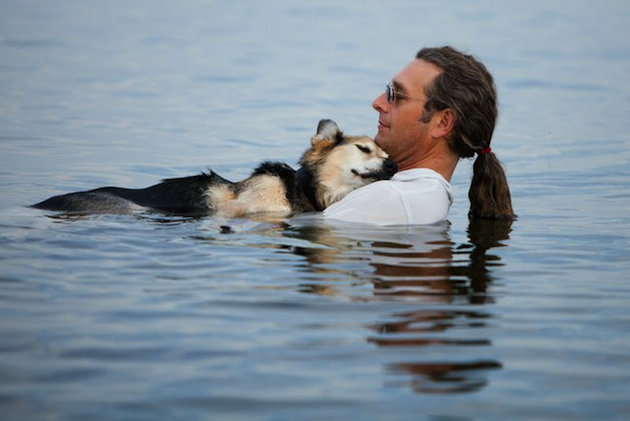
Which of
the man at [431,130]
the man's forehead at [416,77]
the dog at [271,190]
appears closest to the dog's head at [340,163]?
the dog at [271,190]

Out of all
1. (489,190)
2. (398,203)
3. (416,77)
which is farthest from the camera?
(489,190)

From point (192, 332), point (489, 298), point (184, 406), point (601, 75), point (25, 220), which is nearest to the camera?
point (184, 406)

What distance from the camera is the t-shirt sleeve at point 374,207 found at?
6.62m

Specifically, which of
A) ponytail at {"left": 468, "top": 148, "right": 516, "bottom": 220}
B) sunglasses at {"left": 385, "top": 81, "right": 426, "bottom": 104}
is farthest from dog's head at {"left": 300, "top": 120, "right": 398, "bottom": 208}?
ponytail at {"left": 468, "top": 148, "right": 516, "bottom": 220}

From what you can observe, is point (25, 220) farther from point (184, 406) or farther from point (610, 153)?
point (610, 153)

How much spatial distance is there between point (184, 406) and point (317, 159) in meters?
3.97

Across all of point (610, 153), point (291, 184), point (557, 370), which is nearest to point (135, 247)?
point (291, 184)

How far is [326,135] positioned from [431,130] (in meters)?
0.84

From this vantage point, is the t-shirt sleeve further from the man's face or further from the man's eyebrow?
the man's eyebrow

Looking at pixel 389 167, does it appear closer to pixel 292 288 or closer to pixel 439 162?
pixel 439 162

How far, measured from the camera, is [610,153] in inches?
491

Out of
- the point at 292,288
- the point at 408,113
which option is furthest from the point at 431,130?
the point at 292,288

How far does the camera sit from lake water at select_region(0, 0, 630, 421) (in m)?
3.95

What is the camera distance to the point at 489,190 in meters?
7.65
